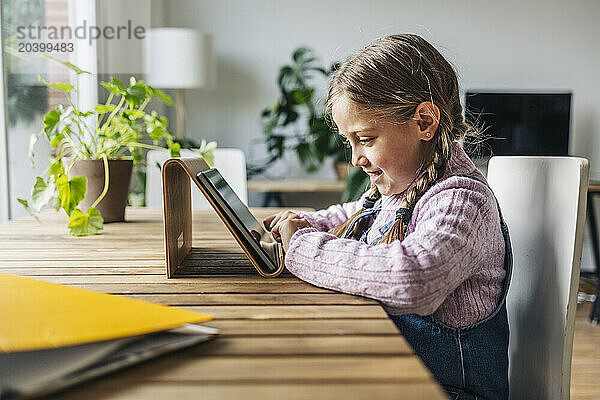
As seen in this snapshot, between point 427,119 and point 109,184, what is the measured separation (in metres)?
0.85

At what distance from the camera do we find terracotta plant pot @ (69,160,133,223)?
1540 mm

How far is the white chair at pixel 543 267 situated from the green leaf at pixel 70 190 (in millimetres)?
873

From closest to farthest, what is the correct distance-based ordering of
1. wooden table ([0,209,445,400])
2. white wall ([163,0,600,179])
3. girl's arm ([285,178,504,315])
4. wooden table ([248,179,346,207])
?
wooden table ([0,209,445,400])
girl's arm ([285,178,504,315])
wooden table ([248,179,346,207])
white wall ([163,0,600,179])

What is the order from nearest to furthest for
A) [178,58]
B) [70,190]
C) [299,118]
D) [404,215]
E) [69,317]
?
[69,317]
[404,215]
[70,190]
[178,58]
[299,118]

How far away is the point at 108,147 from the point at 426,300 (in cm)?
101

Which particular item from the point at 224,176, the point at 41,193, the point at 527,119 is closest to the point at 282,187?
the point at 224,176

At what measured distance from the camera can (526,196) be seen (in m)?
1.13

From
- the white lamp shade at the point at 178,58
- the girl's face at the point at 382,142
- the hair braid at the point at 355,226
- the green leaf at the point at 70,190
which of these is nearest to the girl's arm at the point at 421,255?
the girl's face at the point at 382,142

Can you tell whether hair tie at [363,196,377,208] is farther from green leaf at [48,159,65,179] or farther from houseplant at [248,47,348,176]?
houseplant at [248,47,348,176]

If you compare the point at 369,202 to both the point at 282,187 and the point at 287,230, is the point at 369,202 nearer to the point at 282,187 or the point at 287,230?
the point at 287,230

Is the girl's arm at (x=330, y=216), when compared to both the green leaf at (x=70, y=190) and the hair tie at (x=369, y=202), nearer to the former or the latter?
the hair tie at (x=369, y=202)

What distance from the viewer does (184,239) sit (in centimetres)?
112

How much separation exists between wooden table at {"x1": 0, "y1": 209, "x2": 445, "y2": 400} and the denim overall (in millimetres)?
209

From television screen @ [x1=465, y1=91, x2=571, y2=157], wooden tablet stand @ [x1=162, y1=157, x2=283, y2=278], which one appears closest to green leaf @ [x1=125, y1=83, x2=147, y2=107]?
wooden tablet stand @ [x1=162, y1=157, x2=283, y2=278]
